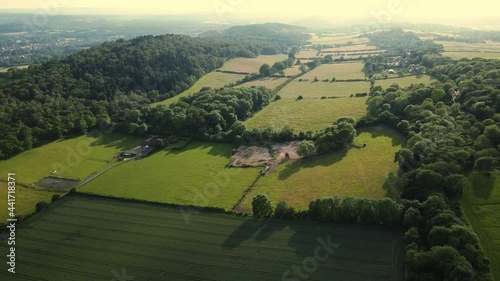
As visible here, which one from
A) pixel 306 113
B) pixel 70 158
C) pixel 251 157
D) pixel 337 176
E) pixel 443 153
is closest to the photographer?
pixel 443 153

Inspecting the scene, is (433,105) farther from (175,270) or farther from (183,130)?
(175,270)

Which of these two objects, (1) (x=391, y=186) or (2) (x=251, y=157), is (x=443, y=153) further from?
(2) (x=251, y=157)

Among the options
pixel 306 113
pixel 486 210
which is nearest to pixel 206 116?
pixel 306 113

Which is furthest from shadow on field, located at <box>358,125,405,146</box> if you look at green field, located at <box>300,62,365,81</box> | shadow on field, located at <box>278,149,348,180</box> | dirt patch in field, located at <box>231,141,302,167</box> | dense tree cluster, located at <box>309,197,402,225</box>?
green field, located at <box>300,62,365,81</box>

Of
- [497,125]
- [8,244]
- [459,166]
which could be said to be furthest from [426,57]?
[8,244]

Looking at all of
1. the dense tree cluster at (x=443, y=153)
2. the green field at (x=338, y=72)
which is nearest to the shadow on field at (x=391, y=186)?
the dense tree cluster at (x=443, y=153)
